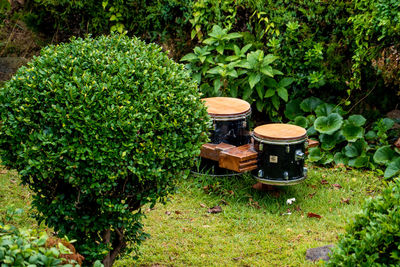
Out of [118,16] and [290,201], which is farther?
[118,16]

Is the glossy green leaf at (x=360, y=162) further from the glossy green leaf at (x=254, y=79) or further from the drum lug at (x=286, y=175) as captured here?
the glossy green leaf at (x=254, y=79)

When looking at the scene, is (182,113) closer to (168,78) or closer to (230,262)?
(168,78)

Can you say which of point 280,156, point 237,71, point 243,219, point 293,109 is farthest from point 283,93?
point 243,219

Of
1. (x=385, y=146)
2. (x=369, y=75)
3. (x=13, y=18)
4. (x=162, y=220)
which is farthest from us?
(x=13, y=18)

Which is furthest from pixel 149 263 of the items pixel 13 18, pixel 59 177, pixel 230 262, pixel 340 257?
pixel 13 18

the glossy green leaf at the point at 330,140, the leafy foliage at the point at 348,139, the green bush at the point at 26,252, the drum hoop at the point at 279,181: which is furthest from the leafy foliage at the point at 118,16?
the green bush at the point at 26,252

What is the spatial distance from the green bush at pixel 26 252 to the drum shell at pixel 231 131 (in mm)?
3394

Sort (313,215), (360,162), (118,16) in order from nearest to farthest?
(313,215), (360,162), (118,16)

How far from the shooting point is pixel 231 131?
5637 mm

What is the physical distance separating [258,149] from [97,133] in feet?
8.36

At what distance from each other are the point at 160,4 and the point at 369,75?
329 cm

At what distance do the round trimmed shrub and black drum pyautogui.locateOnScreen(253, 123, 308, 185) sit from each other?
1596mm

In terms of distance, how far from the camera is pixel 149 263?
14.4ft

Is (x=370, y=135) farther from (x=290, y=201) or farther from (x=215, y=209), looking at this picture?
(x=215, y=209)
